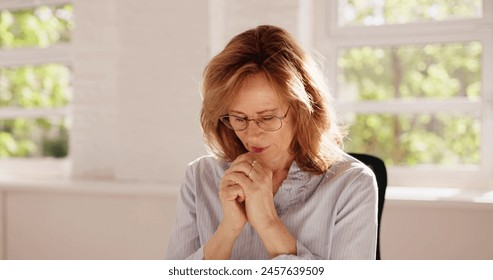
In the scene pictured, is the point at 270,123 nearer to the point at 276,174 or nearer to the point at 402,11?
the point at 276,174

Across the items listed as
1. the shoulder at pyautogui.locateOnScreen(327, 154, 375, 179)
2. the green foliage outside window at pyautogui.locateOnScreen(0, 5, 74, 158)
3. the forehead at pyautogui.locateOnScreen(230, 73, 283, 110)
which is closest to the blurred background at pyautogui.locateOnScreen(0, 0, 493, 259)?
the green foliage outside window at pyautogui.locateOnScreen(0, 5, 74, 158)

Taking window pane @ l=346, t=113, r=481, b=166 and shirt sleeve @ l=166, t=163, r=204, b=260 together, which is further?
window pane @ l=346, t=113, r=481, b=166

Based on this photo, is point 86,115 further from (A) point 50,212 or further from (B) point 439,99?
(B) point 439,99

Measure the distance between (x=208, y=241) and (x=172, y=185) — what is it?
4.73 feet

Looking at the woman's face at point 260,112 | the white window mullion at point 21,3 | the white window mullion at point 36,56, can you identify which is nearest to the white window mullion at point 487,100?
the woman's face at point 260,112

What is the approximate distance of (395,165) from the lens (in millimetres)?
3043

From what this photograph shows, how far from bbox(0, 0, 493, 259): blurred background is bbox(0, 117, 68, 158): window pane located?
0.35 m

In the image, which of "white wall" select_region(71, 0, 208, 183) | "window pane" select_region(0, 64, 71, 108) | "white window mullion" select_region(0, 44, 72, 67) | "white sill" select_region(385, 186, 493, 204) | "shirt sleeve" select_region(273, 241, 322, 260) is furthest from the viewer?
"window pane" select_region(0, 64, 71, 108)

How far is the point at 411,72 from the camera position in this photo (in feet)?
9.87

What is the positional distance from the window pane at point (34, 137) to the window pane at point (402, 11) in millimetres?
1903

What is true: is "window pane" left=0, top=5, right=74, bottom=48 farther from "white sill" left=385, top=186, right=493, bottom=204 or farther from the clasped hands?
the clasped hands

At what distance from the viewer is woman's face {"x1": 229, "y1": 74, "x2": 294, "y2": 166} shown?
161 centimetres

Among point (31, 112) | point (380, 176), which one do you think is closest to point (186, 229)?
point (380, 176)

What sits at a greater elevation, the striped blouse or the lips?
the lips
